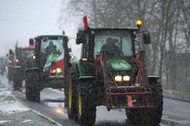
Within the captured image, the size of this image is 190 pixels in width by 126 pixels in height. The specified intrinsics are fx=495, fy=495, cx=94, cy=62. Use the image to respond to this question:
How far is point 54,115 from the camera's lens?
14.4 metres

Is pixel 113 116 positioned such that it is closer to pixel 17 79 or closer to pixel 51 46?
pixel 51 46

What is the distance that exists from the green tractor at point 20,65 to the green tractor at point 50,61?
7867mm

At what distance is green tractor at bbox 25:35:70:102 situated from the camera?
20.3 metres

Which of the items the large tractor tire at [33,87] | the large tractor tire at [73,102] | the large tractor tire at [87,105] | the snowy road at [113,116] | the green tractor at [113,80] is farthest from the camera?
the large tractor tire at [33,87]

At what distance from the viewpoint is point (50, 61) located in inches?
808

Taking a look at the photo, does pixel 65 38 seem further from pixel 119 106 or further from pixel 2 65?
pixel 2 65

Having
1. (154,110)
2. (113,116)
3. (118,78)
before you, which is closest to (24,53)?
(113,116)

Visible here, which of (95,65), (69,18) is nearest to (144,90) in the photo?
(95,65)

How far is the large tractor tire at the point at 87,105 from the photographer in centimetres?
1146

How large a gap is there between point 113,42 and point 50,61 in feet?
26.7

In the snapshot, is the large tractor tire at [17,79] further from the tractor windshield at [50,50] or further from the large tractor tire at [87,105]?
the large tractor tire at [87,105]

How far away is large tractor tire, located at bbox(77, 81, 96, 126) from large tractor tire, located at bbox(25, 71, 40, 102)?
828cm

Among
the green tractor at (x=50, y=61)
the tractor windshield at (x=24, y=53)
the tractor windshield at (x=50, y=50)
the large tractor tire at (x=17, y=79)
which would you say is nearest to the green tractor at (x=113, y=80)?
the green tractor at (x=50, y=61)

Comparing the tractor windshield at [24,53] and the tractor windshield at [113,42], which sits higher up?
the tractor windshield at [24,53]
